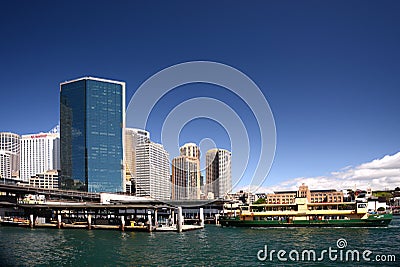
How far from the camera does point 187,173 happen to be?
13225 centimetres

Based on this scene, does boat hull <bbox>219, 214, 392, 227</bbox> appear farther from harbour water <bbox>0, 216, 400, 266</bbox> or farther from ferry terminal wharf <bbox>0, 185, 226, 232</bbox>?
harbour water <bbox>0, 216, 400, 266</bbox>

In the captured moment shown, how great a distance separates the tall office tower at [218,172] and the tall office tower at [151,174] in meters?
17.3

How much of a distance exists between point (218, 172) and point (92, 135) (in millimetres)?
50004

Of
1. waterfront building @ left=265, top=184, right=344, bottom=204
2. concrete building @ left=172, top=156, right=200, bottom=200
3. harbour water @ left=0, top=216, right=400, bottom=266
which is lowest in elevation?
waterfront building @ left=265, top=184, right=344, bottom=204

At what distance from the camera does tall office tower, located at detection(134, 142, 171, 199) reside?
490ft

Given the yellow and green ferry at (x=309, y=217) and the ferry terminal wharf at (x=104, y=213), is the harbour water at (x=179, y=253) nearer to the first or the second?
the yellow and green ferry at (x=309, y=217)

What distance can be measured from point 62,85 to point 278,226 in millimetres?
124311

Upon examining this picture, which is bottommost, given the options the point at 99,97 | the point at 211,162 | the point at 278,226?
the point at 278,226

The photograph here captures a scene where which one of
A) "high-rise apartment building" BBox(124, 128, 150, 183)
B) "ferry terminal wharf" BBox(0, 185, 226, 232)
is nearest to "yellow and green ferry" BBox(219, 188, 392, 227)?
"ferry terminal wharf" BBox(0, 185, 226, 232)

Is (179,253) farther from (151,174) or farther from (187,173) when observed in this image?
(151,174)

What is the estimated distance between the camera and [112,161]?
157625mm

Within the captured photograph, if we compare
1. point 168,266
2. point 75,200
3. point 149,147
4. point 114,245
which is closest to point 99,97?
point 149,147

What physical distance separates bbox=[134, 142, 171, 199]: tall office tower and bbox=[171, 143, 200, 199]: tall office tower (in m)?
10.5

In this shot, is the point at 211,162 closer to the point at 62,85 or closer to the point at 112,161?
the point at 112,161
